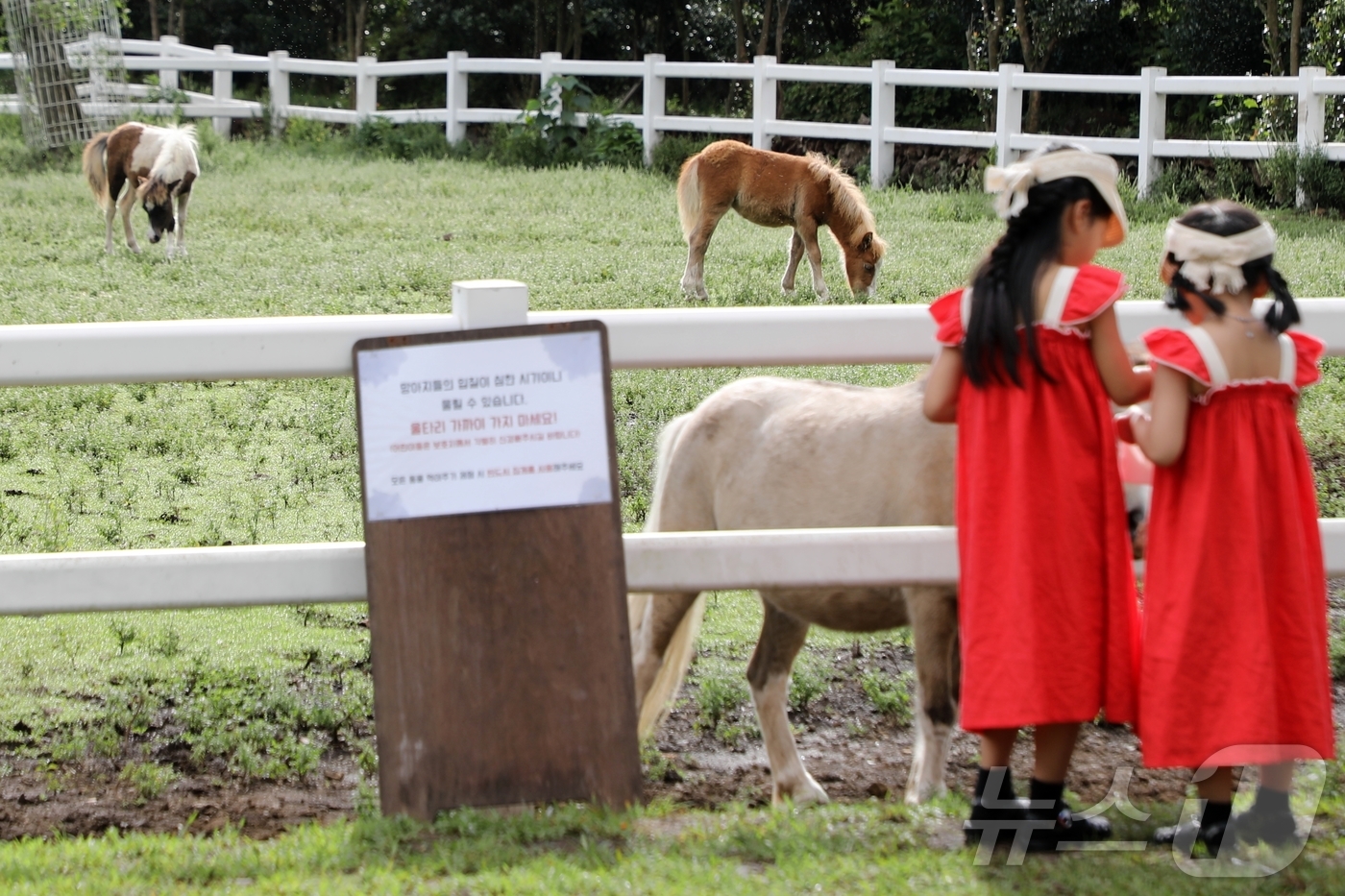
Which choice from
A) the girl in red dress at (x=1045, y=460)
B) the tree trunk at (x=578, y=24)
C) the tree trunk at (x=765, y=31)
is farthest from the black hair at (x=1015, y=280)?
the tree trunk at (x=578, y=24)

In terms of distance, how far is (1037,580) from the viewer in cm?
300

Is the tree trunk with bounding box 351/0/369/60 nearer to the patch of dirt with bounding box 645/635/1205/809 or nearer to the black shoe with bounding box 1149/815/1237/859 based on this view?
the patch of dirt with bounding box 645/635/1205/809

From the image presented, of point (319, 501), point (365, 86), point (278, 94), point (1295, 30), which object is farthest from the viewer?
point (278, 94)

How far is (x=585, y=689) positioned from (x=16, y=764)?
1.96m

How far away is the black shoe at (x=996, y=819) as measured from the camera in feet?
10.4

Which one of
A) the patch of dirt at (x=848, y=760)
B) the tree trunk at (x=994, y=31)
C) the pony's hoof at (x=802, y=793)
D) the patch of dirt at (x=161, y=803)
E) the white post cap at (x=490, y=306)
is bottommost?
the patch of dirt at (x=161, y=803)

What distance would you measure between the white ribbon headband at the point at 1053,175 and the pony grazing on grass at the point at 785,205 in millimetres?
7804

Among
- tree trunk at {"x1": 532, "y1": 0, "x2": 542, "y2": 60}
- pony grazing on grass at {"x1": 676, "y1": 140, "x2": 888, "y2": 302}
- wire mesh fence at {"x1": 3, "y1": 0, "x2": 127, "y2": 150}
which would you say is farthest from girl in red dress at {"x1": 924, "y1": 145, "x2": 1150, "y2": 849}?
tree trunk at {"x1": 532, "y1": 0, "x2": 542, "y2": 60}

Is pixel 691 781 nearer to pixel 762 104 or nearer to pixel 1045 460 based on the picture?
pixel 1045 460

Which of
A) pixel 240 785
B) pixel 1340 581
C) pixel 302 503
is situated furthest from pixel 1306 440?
pixel 240 785

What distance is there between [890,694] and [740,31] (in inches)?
924

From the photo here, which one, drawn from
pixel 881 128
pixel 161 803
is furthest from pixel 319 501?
pixel 881 128

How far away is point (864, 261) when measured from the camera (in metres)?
11.4

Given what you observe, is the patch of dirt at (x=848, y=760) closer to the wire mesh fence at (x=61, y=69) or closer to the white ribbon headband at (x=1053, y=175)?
the white ribbon headband at (x=1053, y=175)
